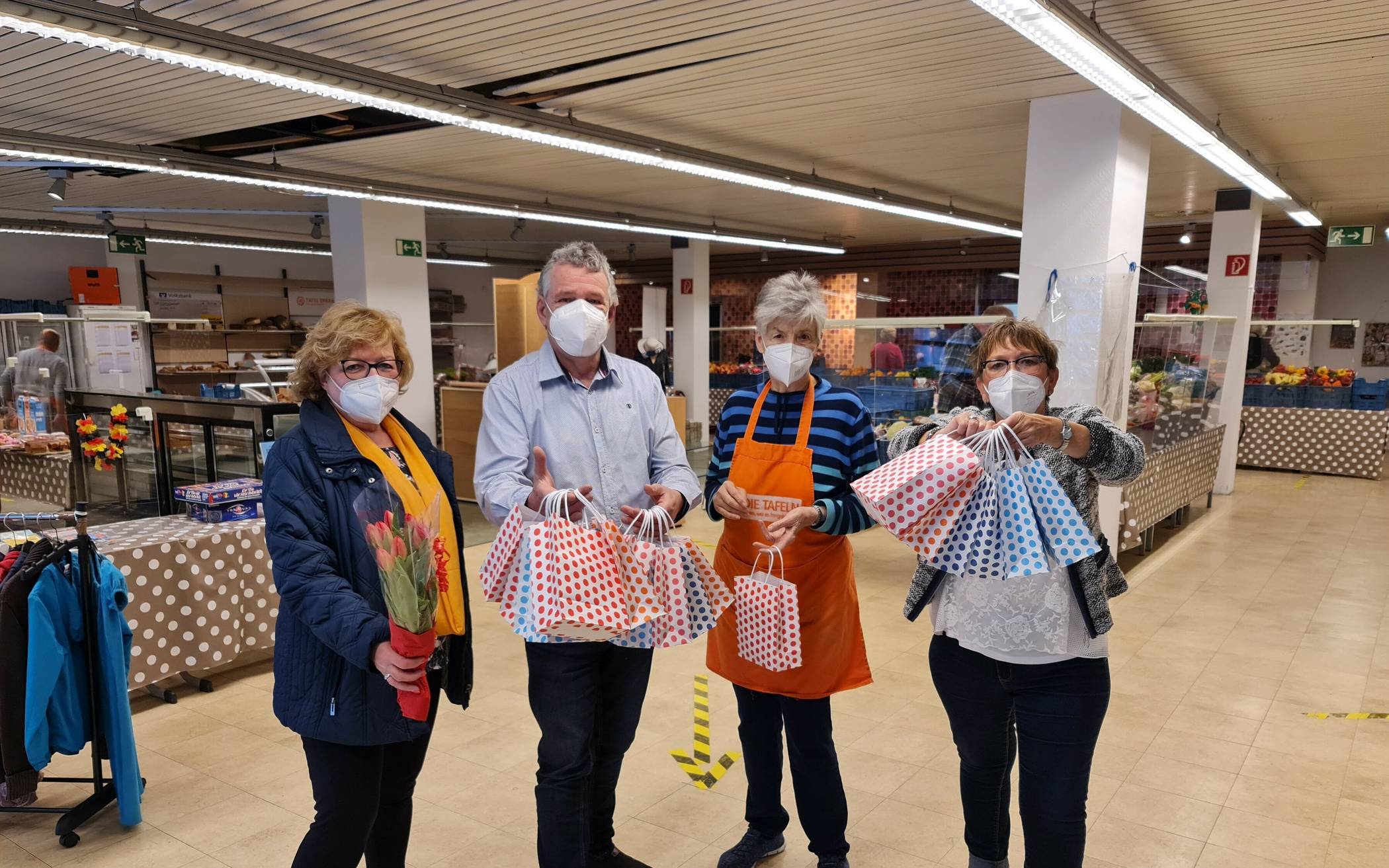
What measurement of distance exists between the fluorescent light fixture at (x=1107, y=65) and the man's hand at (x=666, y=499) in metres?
2.44

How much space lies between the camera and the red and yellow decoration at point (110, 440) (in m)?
6.15

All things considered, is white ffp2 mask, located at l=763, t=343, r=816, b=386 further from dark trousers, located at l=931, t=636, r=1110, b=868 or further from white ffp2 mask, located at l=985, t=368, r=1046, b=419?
dark trousers, located at l=931, t=636, r=1110, b=868

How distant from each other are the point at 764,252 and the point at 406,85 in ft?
39.6

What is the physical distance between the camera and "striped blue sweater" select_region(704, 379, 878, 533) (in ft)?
7.82

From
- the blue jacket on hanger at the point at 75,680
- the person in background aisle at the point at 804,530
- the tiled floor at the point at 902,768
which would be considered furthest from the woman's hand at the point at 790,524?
the blue jacket on hanger at the point at 75,680

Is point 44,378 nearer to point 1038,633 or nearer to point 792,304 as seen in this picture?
point 792,304

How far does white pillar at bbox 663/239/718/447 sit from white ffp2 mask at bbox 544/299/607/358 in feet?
39.1

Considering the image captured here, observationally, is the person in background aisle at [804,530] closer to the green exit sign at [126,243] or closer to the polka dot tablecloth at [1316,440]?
the polka dot tablecloth at [1316,440]

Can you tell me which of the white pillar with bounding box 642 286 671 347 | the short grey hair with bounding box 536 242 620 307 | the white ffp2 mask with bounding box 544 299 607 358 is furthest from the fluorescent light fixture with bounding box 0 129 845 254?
the white ffp2 mask with bounding box 544 299 607 358

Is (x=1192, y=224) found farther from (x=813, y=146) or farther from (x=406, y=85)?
(x=406, y=85)

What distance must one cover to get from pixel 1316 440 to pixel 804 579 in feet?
37.8

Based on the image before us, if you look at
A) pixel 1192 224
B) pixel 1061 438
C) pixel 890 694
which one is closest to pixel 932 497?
pixel 1061 438

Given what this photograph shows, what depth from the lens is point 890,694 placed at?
4.27 meters

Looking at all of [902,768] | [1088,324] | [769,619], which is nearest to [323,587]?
[769,619]
